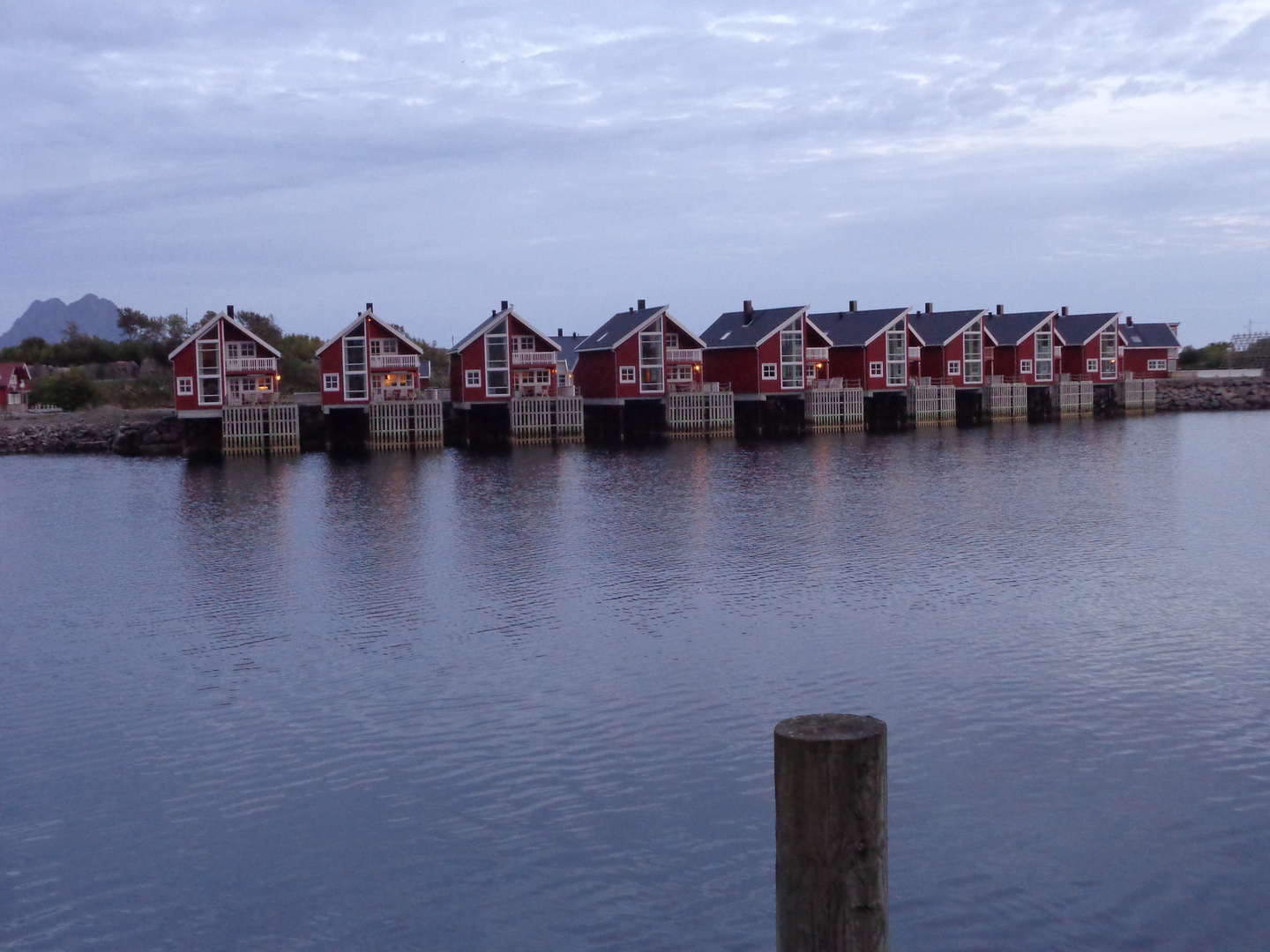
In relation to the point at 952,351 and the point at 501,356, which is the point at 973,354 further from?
the point at 501,356

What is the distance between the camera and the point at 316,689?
1669 cm

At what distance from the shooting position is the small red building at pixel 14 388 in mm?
93125

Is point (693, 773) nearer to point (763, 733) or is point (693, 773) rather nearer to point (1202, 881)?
point (763, 733)

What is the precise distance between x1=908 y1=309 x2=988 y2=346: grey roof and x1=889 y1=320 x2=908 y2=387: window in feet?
10.9

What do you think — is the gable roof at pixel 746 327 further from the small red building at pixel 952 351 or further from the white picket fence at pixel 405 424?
the white picket fence at pixel 405 424

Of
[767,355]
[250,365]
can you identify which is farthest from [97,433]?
[767,355]

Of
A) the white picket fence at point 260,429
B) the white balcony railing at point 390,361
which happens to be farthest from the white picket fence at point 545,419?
the white picket fence at point 260,429

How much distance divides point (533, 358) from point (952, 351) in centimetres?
3411

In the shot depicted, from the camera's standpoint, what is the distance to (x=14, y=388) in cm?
9450

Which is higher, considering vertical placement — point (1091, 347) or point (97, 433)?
point (1091, 347)

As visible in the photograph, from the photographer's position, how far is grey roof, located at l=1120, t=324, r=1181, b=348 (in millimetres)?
111750

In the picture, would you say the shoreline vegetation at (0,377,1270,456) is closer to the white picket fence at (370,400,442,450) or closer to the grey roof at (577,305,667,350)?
the white picket fence at (370,400,442,450)

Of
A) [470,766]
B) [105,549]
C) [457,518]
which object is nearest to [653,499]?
[457,518]

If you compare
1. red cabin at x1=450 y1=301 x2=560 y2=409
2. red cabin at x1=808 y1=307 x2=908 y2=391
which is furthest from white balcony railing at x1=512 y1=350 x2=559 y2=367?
red cabin at x1=808 y1=307 x2=908 y2=391
